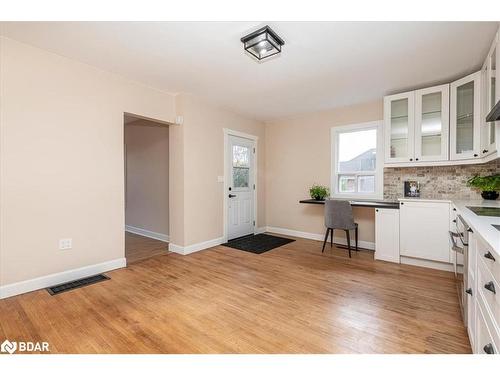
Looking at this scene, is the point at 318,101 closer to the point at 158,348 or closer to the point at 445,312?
the point at 445,312

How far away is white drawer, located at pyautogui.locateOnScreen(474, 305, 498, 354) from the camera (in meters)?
1.12

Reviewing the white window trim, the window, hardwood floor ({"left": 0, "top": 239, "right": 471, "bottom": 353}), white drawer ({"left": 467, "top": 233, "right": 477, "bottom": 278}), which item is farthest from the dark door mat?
white drawer ({"left": 467, "top": 233, "right": 477, "bottom": 278})

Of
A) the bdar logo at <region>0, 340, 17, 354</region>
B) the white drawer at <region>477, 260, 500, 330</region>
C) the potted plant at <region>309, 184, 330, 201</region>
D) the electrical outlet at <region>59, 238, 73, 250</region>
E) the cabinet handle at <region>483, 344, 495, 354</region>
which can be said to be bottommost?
the bdar logo at <region>0, 340, 17, 354</region>

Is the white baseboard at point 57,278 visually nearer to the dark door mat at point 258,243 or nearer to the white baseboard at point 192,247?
the white baseboard at point 192,247

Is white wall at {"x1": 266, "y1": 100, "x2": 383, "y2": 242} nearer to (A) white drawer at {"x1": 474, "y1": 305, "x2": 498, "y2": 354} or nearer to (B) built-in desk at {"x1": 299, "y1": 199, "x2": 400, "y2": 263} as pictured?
(B) built-in desk at {"x1": 299, "y1": 199, "x2": 400, "y2": 263}

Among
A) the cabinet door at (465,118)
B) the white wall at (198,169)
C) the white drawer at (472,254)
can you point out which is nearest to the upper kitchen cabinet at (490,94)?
the cabinet door at (465,118)

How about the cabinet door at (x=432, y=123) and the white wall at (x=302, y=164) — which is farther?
the white wall at (x=302, y=164)

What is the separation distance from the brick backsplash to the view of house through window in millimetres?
286

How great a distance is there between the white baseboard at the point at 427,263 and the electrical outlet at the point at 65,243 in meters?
4.19

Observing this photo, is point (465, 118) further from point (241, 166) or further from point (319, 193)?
point (241, 166)

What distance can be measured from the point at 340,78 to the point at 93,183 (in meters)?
3.34

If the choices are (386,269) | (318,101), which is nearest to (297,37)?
(318,101)

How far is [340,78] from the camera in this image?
3.17 meters

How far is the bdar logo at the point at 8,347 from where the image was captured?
1.63 metres
